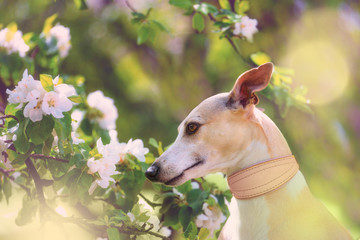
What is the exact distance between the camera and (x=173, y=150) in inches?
42.9

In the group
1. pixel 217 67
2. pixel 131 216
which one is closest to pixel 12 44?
pixel 131 216

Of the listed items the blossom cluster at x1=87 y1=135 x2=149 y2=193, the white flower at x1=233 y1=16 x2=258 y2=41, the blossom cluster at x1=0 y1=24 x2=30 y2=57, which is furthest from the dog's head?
the blossom cluster at x1=0 y1=24 x2=30 y2=57

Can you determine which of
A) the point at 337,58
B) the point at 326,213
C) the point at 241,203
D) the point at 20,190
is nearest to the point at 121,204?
the point at 20,190

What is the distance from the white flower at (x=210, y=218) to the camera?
136 cm

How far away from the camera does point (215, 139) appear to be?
1069 mm

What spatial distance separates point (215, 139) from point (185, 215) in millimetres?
395

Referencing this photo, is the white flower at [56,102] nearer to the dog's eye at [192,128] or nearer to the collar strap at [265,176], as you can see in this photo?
the dog's eye at [192,128]

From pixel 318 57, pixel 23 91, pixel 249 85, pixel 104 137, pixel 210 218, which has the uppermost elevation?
pixel 23 91

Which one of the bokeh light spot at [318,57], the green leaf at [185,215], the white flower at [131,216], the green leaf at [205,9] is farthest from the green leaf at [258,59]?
the bokeh light spot at [318,57]

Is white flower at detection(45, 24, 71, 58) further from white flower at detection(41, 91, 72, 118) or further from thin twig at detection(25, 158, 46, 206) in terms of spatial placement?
white flower at detection(41, 91, 72, 118)

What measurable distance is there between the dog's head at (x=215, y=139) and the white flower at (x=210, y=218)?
0.33 metres

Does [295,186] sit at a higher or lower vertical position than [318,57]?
higher

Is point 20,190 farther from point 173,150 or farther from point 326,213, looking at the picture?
point 326,213

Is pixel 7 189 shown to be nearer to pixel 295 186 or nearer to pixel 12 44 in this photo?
pixel 12 44
